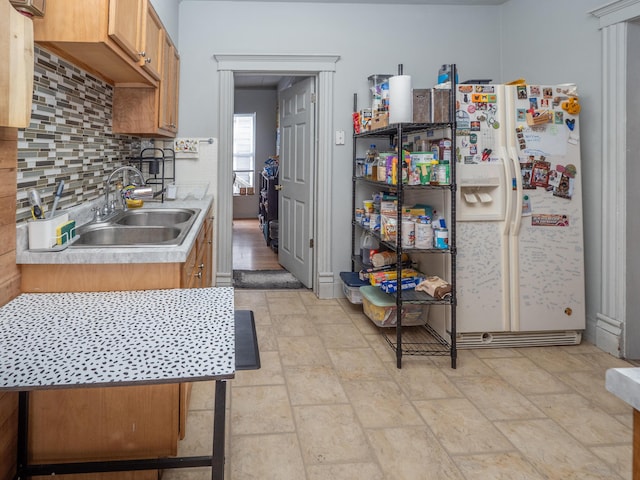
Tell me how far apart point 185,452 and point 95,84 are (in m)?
1.97

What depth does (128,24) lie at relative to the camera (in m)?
2.09

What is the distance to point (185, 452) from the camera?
1933 millimetres

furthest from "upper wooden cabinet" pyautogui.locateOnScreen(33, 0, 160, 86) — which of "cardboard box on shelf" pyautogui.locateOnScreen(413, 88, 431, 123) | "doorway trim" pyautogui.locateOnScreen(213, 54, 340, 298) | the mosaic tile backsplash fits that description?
"doorway trim" pyautogui.locateOnScreen(213, 54, 340, 298)

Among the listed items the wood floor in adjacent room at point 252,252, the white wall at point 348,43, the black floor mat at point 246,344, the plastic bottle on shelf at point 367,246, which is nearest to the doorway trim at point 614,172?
the white wall at point 348,43

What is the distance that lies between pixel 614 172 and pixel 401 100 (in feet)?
4.56

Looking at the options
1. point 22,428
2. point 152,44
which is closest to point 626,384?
point 22,428

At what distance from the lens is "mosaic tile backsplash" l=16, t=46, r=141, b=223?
1856 mm

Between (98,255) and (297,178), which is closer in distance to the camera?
(98,255)

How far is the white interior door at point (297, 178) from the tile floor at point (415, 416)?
1.49m

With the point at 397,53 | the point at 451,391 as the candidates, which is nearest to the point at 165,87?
the point at 397,53

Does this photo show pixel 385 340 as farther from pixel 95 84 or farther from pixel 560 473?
pixel 95 84

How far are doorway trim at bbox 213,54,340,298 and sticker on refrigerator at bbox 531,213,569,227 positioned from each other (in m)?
1.72

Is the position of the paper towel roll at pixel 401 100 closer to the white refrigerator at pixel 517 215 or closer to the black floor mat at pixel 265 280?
the white refrigerator at pixel 517 215

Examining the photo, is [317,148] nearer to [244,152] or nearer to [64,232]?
[64,232]
